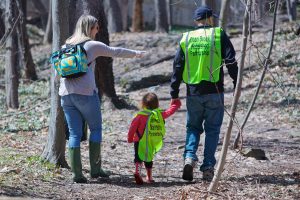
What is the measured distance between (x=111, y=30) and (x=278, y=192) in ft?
86.4

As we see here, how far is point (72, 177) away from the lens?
7.80m

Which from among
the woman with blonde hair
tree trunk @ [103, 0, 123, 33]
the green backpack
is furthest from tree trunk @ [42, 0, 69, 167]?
tree trunk @ [103, 0, 123, 33]

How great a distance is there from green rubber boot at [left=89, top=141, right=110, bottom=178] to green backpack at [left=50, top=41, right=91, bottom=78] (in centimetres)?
92

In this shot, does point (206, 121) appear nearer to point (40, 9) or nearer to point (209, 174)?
point (209, 174)

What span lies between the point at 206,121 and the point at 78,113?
1.51 metres

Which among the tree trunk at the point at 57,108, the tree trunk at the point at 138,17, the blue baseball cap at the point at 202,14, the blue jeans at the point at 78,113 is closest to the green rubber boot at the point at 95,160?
the blue jeans at the point at 78,113

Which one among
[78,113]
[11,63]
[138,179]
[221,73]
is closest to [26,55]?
[11,63]

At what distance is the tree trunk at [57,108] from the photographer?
805 cm

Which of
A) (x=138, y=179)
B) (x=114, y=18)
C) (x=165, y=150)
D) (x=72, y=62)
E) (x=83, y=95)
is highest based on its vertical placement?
(x=114, y=18)

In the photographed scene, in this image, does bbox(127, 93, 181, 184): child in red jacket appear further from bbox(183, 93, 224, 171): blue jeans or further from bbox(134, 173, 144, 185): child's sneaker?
bbox(183, 93, 224, 171): blue jeans

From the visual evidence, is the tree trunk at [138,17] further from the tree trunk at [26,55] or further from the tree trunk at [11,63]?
the tree trunk at [11,63]

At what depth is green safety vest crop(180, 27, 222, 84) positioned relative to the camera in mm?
7527

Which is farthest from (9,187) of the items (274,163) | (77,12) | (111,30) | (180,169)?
(111,30)

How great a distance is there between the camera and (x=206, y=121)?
7789 mm
